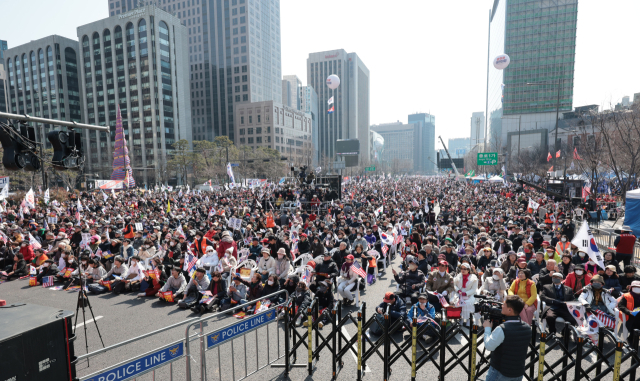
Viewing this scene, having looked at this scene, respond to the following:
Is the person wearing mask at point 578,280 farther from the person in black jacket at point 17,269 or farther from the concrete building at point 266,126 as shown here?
the concrete building at point 266,126

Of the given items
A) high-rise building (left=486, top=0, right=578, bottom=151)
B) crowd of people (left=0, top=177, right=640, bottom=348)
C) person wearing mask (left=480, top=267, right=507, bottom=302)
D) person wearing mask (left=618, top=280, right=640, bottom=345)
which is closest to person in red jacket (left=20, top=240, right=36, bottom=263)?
crowd of people (left=0, top=177, right=640, bottom=348)

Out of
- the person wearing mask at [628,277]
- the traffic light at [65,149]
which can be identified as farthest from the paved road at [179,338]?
the traffic light at [65,149]

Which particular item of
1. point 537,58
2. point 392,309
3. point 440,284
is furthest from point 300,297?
point 537,58

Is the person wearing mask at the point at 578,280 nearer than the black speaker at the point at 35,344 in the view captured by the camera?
No

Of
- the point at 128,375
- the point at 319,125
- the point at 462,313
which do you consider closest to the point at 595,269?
the point at 462,313

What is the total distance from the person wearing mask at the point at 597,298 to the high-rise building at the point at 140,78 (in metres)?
85.4

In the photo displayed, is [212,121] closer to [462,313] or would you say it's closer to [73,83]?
[73,83]

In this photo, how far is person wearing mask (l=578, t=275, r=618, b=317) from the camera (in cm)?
679

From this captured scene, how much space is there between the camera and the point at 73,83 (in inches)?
3752

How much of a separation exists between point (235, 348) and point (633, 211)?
15055mm

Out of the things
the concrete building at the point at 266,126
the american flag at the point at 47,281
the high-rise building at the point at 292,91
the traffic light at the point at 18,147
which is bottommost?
the american flag at the point at 47,281

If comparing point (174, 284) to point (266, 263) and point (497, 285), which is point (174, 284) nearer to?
point (266, 263)

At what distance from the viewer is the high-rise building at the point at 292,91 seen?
170525 millimetres

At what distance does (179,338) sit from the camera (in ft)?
24.1
